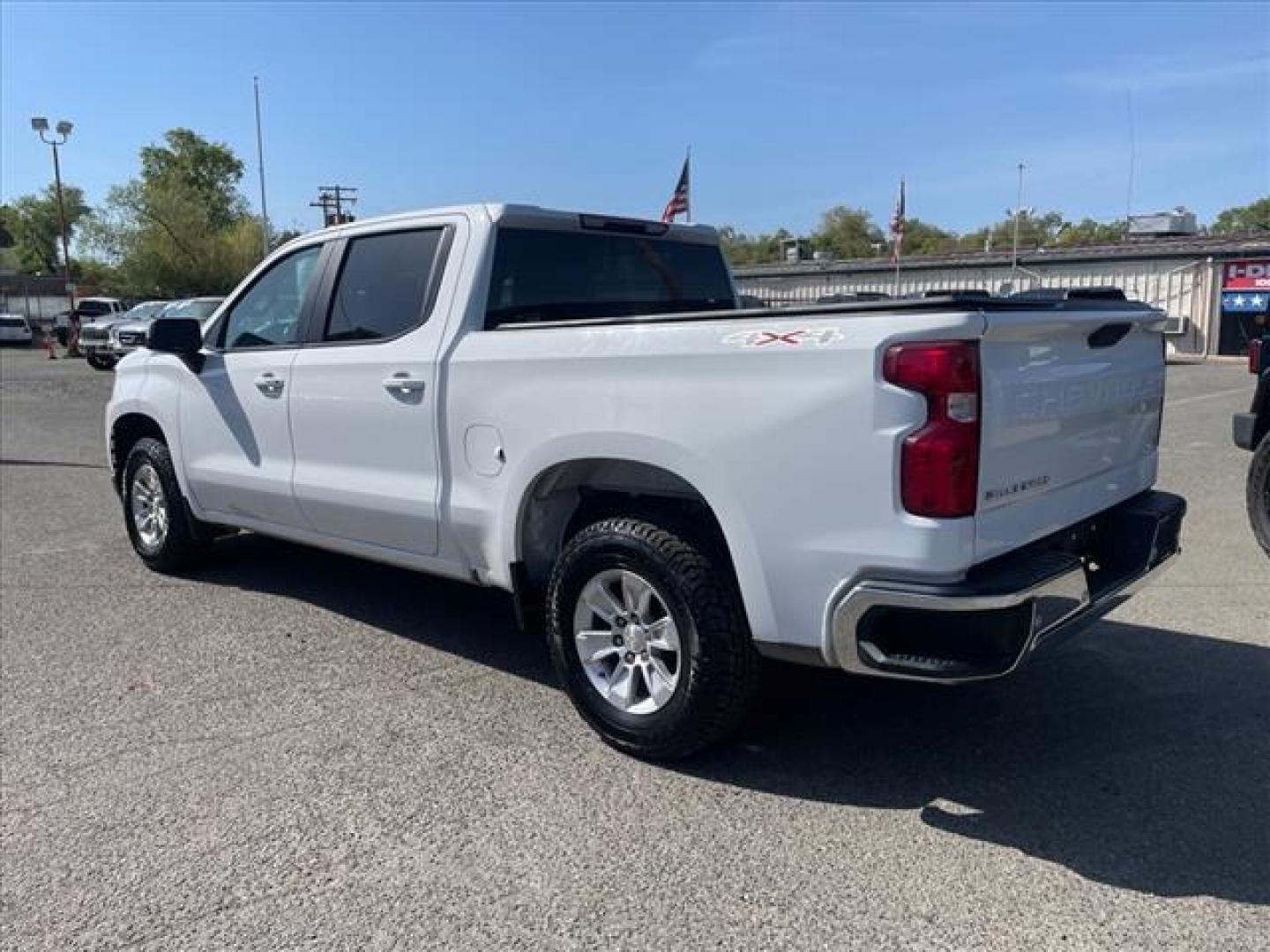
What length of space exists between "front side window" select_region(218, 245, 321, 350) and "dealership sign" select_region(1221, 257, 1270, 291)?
1262 inches

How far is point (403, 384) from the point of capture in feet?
14.4

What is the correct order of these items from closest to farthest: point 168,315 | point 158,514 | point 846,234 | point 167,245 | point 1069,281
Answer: point 158,514 < point 168,315 < point 1069,281 < point 167,245 < point 846,234

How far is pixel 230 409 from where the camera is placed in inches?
216

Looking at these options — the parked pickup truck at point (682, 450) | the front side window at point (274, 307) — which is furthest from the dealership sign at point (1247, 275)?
the front side window at point (274, 307)

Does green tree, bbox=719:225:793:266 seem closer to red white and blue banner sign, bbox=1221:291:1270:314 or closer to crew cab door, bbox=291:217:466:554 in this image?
red white and blue banner sign, bbox=1221:291:1270:314

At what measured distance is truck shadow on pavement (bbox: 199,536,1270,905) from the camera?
317 centimetres

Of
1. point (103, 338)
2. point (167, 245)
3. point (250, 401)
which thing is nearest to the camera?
point (250, 401)

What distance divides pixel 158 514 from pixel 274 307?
182 cm

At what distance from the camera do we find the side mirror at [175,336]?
5547mm

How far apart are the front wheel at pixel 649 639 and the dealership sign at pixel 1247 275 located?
32.5 metres

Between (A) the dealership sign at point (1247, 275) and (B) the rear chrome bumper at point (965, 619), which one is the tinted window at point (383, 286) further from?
(A) the dealership sign at point (1247, 275)

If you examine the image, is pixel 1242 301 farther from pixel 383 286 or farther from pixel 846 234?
pixel 846 234

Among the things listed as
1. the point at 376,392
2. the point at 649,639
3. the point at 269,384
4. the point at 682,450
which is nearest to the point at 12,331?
the point at 269,384

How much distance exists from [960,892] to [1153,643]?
2589 millimetres
